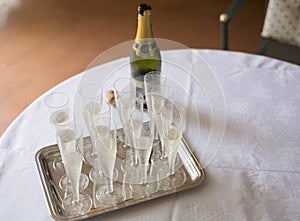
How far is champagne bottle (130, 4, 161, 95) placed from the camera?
1089mm

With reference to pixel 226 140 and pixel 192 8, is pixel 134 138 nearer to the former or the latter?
pixel 226 140

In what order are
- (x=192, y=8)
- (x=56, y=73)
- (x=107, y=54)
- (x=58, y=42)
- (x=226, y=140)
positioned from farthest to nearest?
(x=192, y=8)
(x=58, y=42)
(x=56, y=73)
(x=107, y=54)
(x=226, y=140)

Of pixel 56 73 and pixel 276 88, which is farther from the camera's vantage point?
pixel 56 73

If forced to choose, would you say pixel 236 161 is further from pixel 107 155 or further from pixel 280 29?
pixel 280 29

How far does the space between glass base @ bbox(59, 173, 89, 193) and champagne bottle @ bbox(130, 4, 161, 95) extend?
26 cm

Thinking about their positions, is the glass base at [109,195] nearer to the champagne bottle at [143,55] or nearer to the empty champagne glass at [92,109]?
the empty champagne glass at [92,109]

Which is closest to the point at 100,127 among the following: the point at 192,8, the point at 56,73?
the point at 56,73

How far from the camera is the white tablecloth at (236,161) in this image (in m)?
0.87

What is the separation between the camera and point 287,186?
3.02ft

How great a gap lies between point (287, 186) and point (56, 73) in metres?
1.52

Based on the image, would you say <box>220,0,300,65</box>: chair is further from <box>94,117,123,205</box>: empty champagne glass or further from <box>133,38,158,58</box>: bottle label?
<box>94,117,123,205</box>: empty champagne glass

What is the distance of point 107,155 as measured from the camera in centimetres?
85

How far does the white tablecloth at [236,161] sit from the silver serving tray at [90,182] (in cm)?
1

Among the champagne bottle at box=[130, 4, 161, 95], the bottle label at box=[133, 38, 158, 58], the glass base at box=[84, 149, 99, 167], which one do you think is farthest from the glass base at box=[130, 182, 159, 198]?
the bottle label at box=[133, 38, 158, 58]
